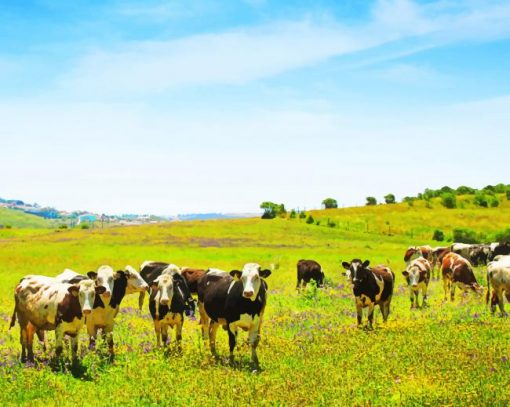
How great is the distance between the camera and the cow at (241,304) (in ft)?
44.5

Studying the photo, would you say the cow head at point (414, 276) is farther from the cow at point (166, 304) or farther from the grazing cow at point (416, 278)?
the cow at point (166, 304)

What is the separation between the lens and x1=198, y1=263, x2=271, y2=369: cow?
13.6 meters

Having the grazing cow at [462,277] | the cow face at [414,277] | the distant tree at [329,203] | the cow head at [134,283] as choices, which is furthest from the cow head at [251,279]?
the distant tree at [329,203]

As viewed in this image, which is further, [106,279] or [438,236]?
[438,236]

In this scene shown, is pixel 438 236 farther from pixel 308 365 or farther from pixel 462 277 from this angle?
pixel 308 365

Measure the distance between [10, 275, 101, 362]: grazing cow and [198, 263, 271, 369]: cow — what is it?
3.02 meters

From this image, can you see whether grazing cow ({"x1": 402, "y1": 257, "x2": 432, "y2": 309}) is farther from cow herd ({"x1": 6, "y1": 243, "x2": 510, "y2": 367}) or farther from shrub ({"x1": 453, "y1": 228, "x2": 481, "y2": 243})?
shrub ({"x1": 453, "y1": 228, "x2": 481, "y2": 243})

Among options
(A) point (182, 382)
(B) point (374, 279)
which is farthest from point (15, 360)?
(B) point (374, 279)

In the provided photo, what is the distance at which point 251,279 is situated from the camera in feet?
44.2

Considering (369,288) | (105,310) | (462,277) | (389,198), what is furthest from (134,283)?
(389,198)

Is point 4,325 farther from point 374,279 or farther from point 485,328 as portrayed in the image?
point 485,328

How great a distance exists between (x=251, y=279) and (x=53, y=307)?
4988 mm

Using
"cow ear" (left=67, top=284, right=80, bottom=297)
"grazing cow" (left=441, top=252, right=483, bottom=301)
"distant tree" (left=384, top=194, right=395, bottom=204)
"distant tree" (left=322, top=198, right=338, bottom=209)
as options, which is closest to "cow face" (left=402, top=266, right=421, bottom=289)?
"grazing cow" (left=441, top=252, right=483, bottom=301)

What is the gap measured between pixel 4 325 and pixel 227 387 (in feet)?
39.6
